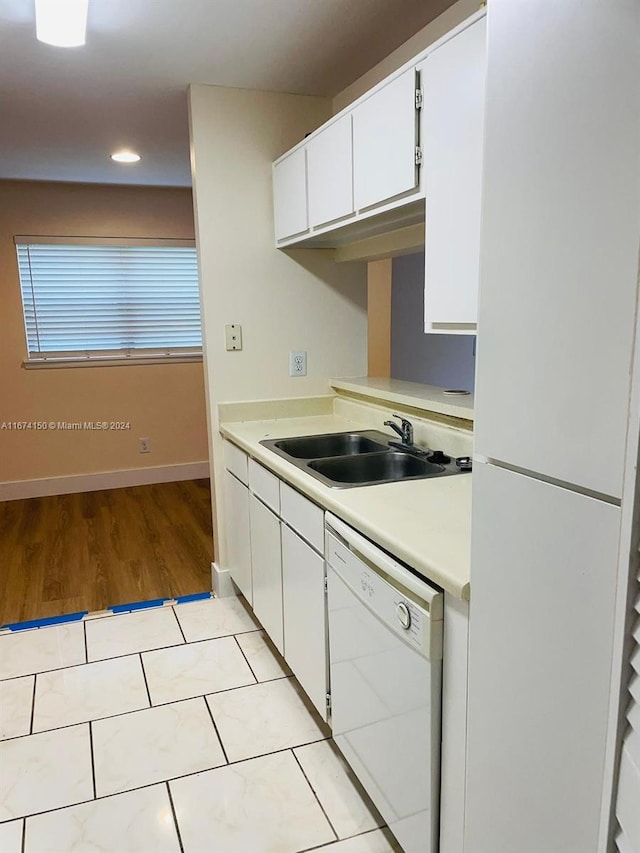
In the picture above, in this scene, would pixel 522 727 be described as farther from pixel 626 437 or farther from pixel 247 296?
pixel 247 296

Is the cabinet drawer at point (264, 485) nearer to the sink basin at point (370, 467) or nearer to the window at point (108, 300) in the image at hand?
the sink basin at point (370, 467)

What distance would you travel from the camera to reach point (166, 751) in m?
2.02

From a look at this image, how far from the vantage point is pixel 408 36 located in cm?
226

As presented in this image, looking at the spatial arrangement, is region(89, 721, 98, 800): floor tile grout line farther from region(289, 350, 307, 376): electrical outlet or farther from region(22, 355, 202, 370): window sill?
region(22, 355, 202, 370): window sill

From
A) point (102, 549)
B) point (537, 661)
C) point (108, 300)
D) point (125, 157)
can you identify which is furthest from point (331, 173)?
point (108, 300)

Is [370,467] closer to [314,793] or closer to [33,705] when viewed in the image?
[314,793]

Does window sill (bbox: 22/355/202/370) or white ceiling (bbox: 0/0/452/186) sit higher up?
white ceiling (bbox: 0/0/452/186)

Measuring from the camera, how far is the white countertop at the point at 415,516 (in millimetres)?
1276

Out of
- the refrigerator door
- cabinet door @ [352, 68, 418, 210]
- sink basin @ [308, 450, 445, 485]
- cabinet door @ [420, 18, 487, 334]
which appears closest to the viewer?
the refrigerator door

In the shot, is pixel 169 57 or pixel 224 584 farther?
pixel 224 584

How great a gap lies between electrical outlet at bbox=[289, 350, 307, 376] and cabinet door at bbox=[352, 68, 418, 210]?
1.04 meters

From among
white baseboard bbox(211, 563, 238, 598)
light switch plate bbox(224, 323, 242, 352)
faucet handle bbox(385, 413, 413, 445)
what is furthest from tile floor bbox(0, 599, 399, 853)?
light switch plate bbox(224, 323, 242, 352)

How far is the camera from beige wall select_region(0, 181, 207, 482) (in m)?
4.62

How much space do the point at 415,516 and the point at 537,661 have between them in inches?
24.1
